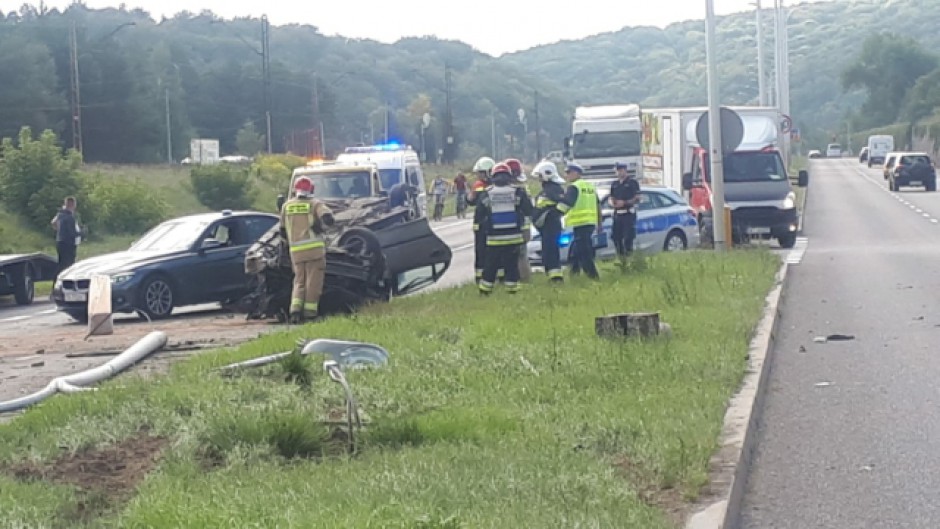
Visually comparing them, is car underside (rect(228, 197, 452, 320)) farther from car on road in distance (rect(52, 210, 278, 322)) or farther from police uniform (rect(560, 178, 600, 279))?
police uniform (rect(560, 178, 600, 279))

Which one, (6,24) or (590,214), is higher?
(6,24)

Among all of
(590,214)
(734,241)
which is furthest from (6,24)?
(590,214)

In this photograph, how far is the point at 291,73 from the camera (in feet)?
348

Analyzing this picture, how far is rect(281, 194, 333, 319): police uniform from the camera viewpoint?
55.2 feet

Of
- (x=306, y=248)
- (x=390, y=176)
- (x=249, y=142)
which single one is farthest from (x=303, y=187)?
(x=249, y=142)

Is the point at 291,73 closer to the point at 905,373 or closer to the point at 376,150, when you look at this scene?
the point at 376,150

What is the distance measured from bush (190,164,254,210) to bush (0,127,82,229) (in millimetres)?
8923

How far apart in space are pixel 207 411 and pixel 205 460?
1213mm

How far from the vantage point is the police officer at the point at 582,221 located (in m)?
20.1

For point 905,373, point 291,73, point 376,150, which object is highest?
point 291,73

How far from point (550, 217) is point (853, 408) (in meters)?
9.24

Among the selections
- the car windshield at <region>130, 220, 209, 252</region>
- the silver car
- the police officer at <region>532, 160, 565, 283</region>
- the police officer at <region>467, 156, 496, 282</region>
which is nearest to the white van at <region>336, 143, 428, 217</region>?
the silver car

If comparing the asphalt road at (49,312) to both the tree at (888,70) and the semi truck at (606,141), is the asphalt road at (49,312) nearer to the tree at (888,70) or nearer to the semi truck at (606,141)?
→ the semi truck at (606,141)

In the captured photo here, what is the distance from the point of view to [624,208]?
22984mm
